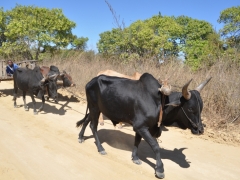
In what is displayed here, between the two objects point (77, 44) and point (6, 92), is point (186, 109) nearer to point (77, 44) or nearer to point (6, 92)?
point (6, 92)

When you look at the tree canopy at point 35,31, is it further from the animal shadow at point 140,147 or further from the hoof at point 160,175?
the hoof at point 160,175

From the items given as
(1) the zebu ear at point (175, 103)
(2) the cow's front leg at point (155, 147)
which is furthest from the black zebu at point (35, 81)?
(1) the zebu ear at point (175, 103)

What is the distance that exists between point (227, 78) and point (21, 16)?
889 inches

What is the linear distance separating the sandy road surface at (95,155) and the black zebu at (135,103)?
37 cm

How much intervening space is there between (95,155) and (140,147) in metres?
1.07

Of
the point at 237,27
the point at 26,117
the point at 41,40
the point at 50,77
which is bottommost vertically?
the point at 26,117

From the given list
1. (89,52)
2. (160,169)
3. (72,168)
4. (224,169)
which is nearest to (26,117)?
(72,168)

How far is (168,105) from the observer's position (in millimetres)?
4391

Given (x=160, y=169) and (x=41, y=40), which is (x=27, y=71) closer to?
(x=160, y=169)

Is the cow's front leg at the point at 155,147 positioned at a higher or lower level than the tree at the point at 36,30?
lower

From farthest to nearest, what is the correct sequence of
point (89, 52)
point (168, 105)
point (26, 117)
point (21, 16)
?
point (21, 16), point (89, 52), point (26, 117), point (168, 105)

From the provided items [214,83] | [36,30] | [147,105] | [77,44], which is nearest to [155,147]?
[147,105]

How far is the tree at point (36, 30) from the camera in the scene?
23.1 m

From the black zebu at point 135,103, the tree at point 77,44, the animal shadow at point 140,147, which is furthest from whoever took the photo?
the tree at point 77,44
